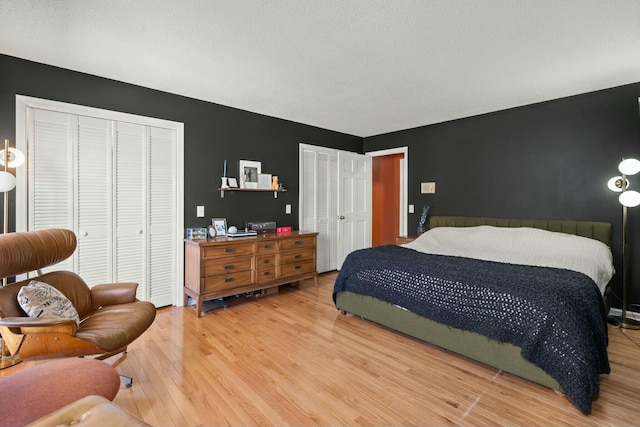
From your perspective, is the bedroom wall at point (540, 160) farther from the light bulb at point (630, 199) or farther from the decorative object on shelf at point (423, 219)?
the light bulb at point (630, 199)

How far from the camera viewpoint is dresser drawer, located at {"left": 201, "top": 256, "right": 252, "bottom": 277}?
3345mm

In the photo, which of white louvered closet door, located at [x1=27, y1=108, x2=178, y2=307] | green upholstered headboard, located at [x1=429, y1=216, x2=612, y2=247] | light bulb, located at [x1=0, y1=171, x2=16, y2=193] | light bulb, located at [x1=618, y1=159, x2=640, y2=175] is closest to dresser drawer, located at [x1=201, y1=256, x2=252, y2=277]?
white louvered closet door, located at [x1=27, y1=108, x2=178, y2=307]

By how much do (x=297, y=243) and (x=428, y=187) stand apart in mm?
2316

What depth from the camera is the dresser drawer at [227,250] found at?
11.0ft

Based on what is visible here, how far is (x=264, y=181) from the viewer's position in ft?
14.2

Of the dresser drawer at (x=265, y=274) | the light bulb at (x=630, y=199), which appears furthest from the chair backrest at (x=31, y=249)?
the light bulb at (x=630, y=199)

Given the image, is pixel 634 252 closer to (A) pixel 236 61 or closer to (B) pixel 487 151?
(B) pixel 487 151

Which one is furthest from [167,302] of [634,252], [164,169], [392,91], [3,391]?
[634,252]

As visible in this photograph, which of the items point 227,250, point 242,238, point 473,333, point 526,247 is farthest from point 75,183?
point 526,247

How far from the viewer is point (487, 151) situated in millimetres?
4195

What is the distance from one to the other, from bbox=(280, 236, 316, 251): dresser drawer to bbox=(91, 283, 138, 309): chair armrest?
75.6 inches

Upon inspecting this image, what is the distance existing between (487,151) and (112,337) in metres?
4.61

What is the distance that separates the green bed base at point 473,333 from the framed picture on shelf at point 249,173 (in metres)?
1.93

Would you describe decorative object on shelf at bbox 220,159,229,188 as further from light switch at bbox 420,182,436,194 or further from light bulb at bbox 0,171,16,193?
light switch at bbox 420,182,436,194
